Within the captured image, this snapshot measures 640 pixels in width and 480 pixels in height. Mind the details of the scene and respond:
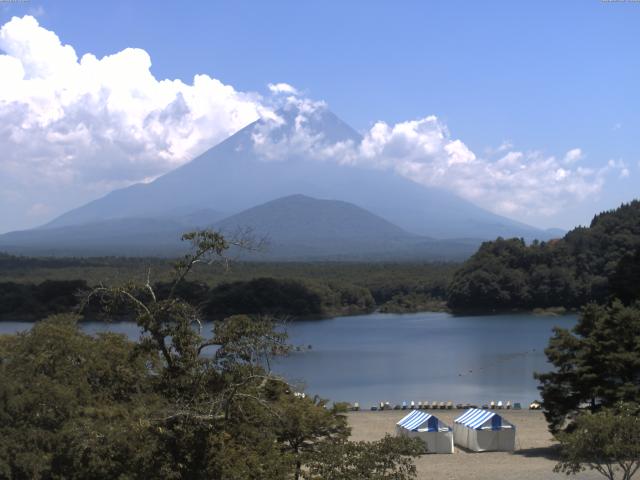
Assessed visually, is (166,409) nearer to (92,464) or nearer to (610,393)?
(92,464)

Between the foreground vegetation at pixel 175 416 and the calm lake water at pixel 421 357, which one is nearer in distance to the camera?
the foreground vegetation at pixel 175 416

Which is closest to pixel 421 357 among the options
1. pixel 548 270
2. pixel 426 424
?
pixel 426 424

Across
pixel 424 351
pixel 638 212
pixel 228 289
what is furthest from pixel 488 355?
pixel 638 212

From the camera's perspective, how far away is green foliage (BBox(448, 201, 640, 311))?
57.2m

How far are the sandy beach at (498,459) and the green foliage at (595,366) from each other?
832 mm

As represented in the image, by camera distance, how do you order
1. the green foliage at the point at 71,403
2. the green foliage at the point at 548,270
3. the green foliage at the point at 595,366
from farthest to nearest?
the green foliage at the point at 548,270, the green foliage at the point at 595,366, the green foliage at the point at 71,403

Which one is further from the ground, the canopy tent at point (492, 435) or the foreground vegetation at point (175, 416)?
the foreground vegetation at point (175, 416)

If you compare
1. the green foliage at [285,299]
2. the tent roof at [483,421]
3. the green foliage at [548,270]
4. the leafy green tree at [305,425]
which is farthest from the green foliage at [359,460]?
the green foliage at [548,270]

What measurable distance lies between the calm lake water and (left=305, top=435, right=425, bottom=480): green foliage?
1001cm

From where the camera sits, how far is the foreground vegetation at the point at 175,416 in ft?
25.5

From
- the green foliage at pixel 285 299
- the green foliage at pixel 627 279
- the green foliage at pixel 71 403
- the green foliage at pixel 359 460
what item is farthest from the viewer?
the green foliage at pixel 285 299

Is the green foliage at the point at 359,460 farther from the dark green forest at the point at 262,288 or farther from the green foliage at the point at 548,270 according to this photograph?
the green foliage at the point at 548,270

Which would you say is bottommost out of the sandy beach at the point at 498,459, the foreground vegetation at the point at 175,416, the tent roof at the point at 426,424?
the sandy beach at the point at 498,459

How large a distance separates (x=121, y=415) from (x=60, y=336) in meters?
2.03
